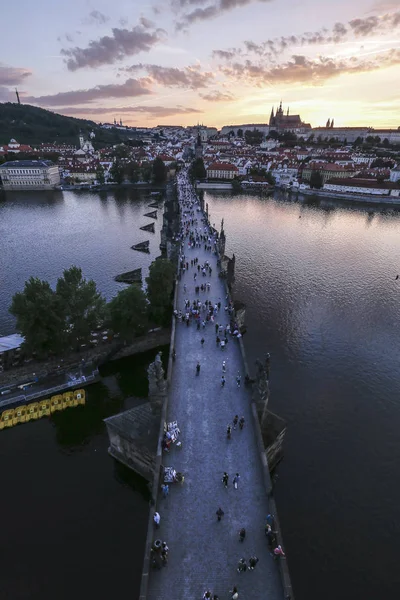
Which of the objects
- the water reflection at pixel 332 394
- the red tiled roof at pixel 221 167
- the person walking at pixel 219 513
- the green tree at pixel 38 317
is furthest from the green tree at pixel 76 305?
the red tiled roof at pixel 221 167

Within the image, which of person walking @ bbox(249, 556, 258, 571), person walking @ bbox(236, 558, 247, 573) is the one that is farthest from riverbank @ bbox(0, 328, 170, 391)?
person walking @ bbox(249, 556, 258, 571)

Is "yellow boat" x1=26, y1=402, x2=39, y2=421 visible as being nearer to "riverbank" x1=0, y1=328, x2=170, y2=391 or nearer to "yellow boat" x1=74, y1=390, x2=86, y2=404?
"riverbank" x1=0, y1=328, x2=170, y2=391

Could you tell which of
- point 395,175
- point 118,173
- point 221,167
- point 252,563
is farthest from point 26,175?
point 252,563

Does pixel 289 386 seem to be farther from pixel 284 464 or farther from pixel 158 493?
pixel 158 493

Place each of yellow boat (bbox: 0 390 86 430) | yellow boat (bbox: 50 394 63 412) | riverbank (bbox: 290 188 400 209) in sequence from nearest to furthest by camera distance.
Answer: yellow boat (bbox: 0 390 86 430) < yellow boat (bbox: 50 394 63 412) < riverbank (bbox: 290 188 400 209)

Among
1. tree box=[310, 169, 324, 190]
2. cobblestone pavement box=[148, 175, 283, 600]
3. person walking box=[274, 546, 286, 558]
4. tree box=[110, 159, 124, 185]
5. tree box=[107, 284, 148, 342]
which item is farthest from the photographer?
tree box=[110, 159, 124, 185]

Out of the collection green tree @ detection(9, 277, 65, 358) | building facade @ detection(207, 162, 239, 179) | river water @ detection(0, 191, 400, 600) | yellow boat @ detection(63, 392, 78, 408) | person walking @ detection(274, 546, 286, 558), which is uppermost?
building facade @ detection(207, 162, 239, 179)

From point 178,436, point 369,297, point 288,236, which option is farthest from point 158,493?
point 288,236

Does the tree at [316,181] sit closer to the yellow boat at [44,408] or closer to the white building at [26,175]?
the white building at [26,175]
